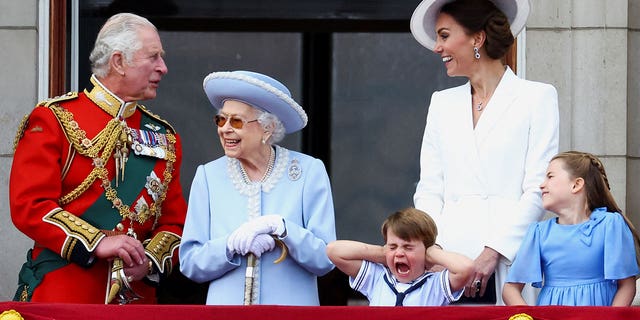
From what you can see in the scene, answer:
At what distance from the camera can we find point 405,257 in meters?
6.00

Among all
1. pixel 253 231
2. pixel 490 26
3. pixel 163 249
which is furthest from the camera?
pixel 163 249

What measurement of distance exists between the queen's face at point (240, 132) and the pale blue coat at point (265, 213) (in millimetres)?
119

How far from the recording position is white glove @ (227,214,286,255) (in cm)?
611

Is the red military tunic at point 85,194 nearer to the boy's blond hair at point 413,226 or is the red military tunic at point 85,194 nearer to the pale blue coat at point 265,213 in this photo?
the pale blue coat at point 265,213

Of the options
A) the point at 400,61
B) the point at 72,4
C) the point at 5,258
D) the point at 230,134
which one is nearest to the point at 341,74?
the point at 400,61

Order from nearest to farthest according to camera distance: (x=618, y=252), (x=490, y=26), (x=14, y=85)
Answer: (x=618, y=252)
(x=490, y=26)
(x=14, y=85)

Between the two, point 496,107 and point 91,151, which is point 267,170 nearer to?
point 91,151

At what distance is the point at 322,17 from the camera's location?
8.59 meters

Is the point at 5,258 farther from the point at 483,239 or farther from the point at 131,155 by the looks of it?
the point at 483,239

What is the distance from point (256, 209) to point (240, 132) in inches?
11.7

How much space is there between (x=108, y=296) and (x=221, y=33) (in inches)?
120

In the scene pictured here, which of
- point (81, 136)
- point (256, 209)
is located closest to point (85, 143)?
point (81, 136)

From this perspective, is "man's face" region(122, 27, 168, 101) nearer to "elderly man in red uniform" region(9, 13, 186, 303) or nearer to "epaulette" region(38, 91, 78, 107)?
"elderly man in red uniform" region(9, 13, 186, 303)

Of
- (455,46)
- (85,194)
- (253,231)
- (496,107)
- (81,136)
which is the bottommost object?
(253,231)
